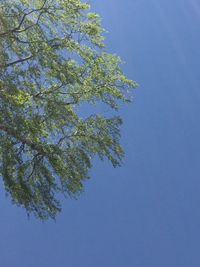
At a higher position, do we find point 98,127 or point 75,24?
point 75,24

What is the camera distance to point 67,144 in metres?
11.8

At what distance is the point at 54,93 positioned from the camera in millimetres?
11570

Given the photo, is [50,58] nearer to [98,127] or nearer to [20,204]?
[98,127]

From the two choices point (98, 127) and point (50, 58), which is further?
point (98, 127)

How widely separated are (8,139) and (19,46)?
5.65 ft

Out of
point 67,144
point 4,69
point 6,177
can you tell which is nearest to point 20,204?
point 6,177

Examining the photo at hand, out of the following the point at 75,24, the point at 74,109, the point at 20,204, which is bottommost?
the point at 20,204

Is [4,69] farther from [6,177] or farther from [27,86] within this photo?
[6,177]

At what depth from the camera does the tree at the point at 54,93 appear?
11133mm

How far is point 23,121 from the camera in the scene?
10.3 metres

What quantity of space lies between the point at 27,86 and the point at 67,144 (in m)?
1.33

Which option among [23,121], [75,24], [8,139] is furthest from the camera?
[75,24]

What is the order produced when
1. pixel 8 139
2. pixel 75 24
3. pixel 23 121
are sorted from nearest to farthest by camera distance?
pixel 23 121 < pixel 8 139 < pixel 75 24

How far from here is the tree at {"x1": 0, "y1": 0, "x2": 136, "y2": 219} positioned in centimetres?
1113
